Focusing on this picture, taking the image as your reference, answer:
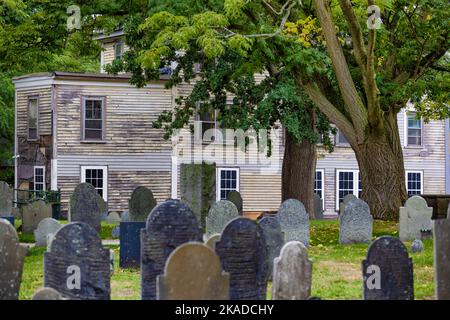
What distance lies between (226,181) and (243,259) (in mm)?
33502

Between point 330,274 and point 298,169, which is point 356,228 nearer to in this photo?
point 330,274

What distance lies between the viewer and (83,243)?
46.1 feet

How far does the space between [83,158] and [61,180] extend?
4.44ft

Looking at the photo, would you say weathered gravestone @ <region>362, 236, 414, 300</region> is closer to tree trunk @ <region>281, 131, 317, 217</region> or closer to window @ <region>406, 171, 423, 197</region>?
tree trunk @ <region>281, 131, 317, 217</region>

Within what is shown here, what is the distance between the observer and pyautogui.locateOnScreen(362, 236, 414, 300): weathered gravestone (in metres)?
14.1

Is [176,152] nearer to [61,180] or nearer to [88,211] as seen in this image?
[61,180]

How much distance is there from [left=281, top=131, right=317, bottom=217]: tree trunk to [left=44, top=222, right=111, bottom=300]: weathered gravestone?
22.4 meters

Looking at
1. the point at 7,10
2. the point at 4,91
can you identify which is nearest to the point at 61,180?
the point at 4,91

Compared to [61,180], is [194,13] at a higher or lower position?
higher

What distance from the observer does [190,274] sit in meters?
12.4

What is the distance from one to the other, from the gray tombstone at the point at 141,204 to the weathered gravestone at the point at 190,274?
1378 centimetres

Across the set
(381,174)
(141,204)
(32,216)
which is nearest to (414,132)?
(381,174)
